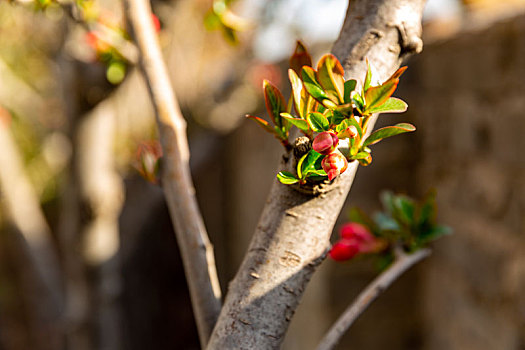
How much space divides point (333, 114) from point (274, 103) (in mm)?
76

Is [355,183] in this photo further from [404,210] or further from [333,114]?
[333,114]

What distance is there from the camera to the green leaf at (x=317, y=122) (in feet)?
1.39

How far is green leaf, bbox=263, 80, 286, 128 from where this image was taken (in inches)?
18.5

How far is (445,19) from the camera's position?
72.3 inches

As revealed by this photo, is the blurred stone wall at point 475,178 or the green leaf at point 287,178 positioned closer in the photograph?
the green leaf at point 287,178

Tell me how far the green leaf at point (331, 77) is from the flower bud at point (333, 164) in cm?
5

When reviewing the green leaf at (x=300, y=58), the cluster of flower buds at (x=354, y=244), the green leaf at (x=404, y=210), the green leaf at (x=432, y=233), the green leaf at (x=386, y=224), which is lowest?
the cluster of flower buds at (x=354, y=244)

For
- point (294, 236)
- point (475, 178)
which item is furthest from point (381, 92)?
point (475, 178)

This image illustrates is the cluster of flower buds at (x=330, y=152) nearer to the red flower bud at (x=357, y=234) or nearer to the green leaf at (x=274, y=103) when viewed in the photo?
the green leaf at (x=274, y=103)

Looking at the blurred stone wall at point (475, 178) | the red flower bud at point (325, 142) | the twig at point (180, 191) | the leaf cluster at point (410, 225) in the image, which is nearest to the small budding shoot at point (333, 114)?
the red flower bud at point (325, 142)

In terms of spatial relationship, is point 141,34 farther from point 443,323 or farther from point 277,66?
point 277,66

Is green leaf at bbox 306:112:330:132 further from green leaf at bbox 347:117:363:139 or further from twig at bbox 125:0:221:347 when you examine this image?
twig at bbox 125:0:221:347

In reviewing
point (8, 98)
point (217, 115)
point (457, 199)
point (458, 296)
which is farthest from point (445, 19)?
point (8, 98)

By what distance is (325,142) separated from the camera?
0.40 metres
